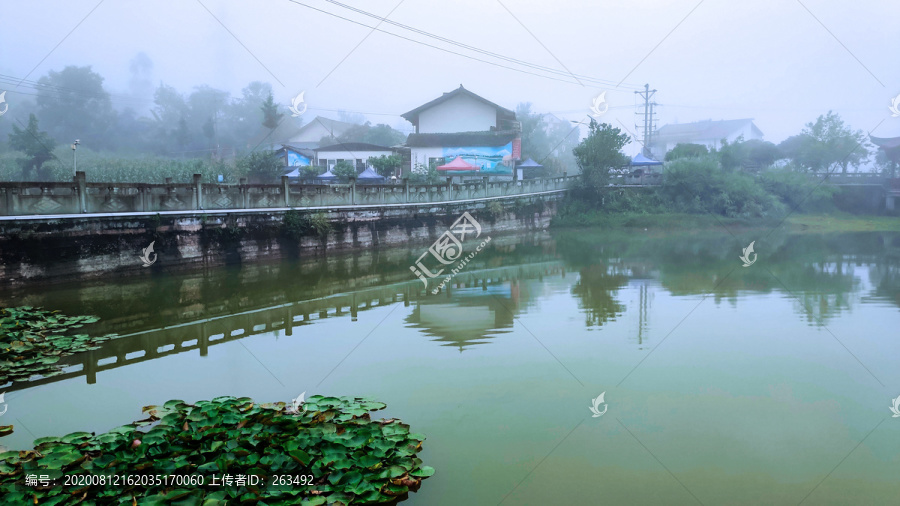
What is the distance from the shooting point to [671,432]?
620 cm

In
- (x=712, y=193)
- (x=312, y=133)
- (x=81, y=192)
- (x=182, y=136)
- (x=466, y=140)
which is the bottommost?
(x=81, y=192)

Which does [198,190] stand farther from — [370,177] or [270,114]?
[270,114]

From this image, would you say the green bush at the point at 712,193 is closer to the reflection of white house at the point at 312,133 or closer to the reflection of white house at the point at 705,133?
the reflection of white house at the point at 705,133

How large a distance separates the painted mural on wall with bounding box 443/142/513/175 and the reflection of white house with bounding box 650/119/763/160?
87.5 ft

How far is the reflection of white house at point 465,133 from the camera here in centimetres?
3606

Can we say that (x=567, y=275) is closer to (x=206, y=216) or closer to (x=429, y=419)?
(x=206, y=216)

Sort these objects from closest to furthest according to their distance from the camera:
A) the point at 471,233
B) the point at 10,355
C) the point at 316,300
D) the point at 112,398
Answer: the point at 112,398
the point at 10,355
the point at 316,300
the point at 471,233

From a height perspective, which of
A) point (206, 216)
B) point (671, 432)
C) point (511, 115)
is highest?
point (511, 115)

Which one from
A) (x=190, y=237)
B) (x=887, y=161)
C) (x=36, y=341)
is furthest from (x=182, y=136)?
(x=887, y=161)

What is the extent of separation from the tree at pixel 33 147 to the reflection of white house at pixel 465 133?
1865 centimetres

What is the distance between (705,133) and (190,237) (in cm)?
5574

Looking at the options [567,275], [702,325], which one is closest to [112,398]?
[702,325]

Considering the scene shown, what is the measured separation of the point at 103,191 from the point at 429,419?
1181 centimetres

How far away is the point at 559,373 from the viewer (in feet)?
26.2
